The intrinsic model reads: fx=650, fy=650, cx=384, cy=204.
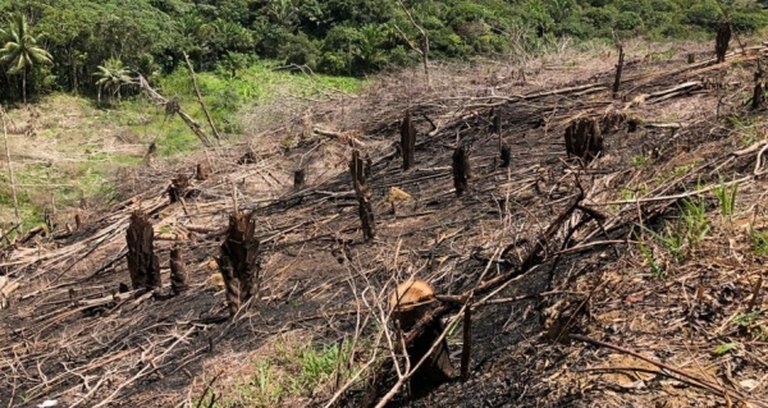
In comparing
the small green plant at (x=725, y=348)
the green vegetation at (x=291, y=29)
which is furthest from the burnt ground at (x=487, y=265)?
the green vegetation at (x=291, y=29)

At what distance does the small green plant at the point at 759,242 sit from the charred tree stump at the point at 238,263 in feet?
11.8

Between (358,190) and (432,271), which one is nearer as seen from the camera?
(432,271)

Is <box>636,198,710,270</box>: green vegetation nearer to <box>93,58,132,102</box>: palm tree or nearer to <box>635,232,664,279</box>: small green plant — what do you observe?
<box>635,232,664,279</box>: small green plant

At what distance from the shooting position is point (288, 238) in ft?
24.0

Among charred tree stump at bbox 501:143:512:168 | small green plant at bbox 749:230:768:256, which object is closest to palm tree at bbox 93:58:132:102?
charred tree stump at bbox 501:143:512:168

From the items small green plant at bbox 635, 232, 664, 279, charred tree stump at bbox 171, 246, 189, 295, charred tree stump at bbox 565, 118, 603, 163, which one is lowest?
charred tree stump at bbox 171, 246, 189, 295

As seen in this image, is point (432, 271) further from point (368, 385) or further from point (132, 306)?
point (132, 306)

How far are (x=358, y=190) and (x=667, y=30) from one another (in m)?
23.9

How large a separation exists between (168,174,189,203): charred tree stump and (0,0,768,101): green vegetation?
1704 centimetres

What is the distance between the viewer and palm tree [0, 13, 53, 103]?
3450 centimetres

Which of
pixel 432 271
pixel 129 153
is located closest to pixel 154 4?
pixel 129 153

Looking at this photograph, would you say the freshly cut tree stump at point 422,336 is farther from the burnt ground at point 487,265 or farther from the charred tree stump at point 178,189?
the charred tree stump at point 178,189

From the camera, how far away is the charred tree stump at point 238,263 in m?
5.10

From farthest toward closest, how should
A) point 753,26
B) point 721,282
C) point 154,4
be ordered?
point 154,4, point 753,26, point 721,282
